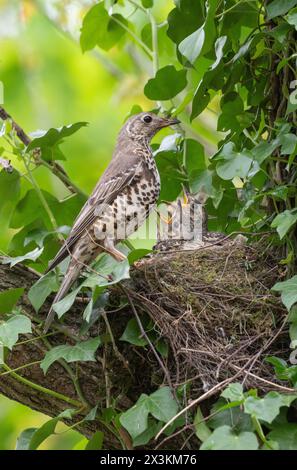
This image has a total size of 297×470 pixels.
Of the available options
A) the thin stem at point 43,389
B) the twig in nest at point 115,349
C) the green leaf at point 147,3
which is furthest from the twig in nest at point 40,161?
the thin stem at point 43,389

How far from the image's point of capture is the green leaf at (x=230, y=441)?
341 centimetres

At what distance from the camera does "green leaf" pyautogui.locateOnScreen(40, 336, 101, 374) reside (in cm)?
407

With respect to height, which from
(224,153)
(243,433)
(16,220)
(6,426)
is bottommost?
(6,426)

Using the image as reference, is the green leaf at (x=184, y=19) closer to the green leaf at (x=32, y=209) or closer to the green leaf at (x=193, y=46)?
the green leaf at (x=193, y=46)

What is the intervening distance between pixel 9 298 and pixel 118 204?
1331 millimetres

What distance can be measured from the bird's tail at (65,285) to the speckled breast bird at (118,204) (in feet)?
0.38

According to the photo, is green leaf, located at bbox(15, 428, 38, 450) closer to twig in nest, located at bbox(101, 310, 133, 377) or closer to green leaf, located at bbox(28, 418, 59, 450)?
green leaf, located at bbox(28, 418, 59, 450)

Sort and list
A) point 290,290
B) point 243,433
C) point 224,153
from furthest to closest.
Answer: point 224,153
point 290,290
point 243,433

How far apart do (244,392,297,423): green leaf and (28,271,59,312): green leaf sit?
3.88ft

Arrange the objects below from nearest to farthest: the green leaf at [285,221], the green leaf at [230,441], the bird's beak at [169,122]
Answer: the green leaf at [230,441] → the green leaf at [285,221] → the bird's beak at [169,122]
